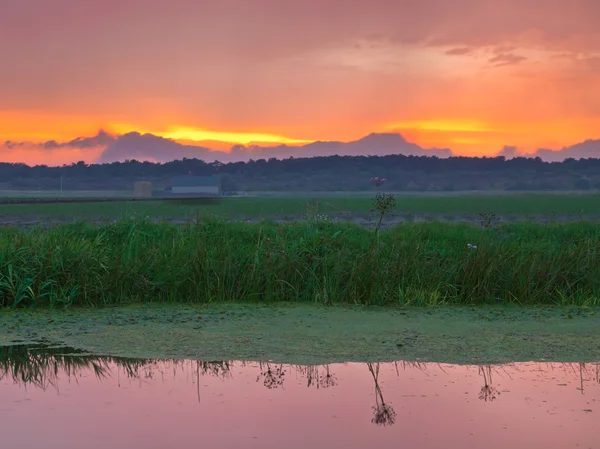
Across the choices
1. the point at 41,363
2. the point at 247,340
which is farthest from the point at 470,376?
the point at 41,363

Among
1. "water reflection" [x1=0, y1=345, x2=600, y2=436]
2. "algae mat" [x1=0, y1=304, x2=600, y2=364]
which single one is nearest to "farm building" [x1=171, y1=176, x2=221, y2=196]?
"algae mat" [x1=0, y1=304, x2=600, y2=364]

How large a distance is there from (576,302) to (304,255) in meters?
3.62

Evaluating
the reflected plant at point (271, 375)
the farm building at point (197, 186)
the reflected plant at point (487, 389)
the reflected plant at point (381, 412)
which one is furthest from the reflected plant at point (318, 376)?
the farm building at point (197, 186)

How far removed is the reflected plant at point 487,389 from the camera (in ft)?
17.4

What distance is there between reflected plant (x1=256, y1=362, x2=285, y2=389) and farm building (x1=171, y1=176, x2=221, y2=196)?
101 metres

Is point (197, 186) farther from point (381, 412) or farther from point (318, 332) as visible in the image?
point (381, 412)

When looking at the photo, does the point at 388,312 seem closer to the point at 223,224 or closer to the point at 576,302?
the point at 576,302

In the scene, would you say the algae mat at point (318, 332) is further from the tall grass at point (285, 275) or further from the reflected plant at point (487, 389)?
the tall grass at point (285, 275)

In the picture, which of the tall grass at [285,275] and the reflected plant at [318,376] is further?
the tall grass at [285,275]

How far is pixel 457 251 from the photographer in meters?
11.9

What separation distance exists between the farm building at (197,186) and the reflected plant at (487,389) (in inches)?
3986

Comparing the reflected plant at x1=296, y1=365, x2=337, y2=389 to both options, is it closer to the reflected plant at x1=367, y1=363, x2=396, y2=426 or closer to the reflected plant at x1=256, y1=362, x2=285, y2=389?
the reflected plant at x1=256, y1=362, x2=285, y2=389

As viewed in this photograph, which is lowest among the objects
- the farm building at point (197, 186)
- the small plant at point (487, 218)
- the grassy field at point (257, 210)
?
the grassy field at point (257, 210)

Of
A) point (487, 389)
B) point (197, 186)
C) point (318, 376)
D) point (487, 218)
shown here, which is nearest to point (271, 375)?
point (318, 376)
